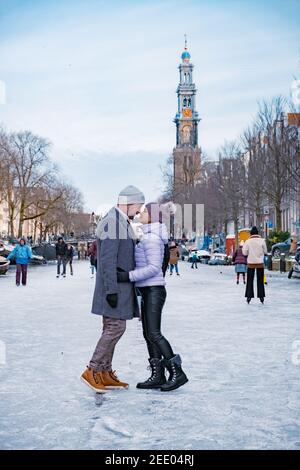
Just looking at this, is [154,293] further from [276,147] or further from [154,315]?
[276,147]

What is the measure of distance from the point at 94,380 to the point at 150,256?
1.21 m

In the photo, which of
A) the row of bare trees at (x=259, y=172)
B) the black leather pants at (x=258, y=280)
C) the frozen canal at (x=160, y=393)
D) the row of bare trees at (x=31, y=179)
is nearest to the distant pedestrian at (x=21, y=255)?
the black leather pants at (x=258, y=280)

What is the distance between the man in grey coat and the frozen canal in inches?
12.9

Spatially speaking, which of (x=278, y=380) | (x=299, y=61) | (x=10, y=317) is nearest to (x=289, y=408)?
(x=278, y=380)

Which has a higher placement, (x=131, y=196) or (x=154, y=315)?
(x=131, y=196)

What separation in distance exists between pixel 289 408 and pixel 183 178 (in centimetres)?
7518

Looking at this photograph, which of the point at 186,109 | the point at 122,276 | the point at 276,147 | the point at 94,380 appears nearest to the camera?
the point at 122,276

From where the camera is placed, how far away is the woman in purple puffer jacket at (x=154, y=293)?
632 cm

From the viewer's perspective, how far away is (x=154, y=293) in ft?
21.0

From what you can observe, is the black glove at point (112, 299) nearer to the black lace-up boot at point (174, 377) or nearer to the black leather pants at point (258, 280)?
the black lace-up boot at point (174, 377)

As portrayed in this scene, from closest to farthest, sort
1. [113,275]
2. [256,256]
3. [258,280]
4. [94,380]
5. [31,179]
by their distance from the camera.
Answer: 1. [113,275]
2. [94,380]
3. [256,256]
4. [258,280]
5. [31,179]

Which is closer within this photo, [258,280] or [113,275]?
[113,275]

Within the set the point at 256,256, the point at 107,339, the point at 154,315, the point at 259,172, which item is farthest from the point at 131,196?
the point at 259,172

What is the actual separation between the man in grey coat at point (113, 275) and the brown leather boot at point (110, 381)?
12 mm
